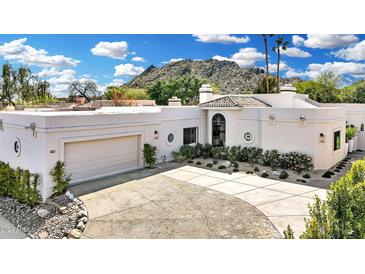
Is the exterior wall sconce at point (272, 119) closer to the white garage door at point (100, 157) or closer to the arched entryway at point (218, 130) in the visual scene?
the arched entryway at point (218, 130)

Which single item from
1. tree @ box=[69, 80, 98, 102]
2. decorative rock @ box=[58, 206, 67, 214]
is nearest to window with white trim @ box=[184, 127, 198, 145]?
decorative rock @ box=[58, 206, 67, 214]

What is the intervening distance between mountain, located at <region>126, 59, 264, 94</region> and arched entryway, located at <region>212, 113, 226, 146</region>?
8.32 metres

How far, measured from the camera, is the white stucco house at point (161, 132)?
11055 mm

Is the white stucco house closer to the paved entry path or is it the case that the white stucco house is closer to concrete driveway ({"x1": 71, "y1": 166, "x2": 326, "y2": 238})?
concrete driveway ({"x1": 71, "y1": 166, "x2": 326, "y2": 238})

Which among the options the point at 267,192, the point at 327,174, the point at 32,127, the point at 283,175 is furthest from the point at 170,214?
the point at 327,174

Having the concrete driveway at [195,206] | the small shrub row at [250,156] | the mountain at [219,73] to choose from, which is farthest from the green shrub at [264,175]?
the mountain at [219,73]

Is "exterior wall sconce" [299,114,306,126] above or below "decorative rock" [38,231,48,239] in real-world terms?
above

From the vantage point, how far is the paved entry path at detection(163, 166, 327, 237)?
338 inches

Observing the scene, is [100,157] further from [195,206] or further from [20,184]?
[195,206]

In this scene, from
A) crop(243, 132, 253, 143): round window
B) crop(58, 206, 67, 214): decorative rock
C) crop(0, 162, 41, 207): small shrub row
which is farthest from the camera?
crop(243, 132, 253, 143): round window

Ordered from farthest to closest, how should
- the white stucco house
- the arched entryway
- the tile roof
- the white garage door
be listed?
the arched entryway → the tile roof → the white garage door → the white stucco house
